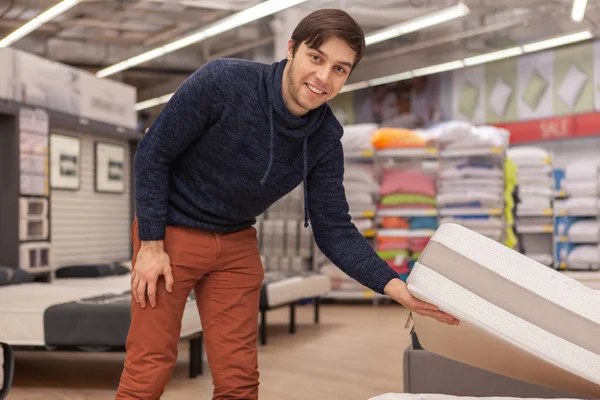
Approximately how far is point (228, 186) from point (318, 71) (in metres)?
0.36

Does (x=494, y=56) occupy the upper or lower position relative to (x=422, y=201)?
upper

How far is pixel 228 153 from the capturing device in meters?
1.79

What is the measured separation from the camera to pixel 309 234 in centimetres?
734

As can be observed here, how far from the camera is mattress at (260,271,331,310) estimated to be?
481 centimetres

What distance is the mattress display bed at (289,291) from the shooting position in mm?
4824

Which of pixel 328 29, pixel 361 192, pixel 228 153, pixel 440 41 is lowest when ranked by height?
pixel 228 153

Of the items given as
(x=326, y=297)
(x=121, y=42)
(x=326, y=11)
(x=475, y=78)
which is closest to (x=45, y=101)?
(x=326, y=297)

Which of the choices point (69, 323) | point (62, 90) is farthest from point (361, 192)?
point (69, 323)

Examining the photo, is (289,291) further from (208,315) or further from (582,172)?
(582,172)

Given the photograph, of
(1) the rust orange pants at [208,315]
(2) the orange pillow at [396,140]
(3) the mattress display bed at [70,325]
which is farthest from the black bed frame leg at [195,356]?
(2) the orange pillow at [396,140]

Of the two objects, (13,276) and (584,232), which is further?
(584,232)

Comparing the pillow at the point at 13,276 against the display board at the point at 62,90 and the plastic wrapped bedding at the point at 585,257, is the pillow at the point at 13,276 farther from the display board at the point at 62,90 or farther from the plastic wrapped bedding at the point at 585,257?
the plastic wrapped bedding at the point at 585,257

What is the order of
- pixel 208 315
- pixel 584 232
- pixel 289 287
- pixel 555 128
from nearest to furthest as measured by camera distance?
pixel 208 315 → pixel 289 287 → pixel 584 232 → pixel 555 128

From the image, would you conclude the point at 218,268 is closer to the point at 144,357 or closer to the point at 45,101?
the point at 144,357
